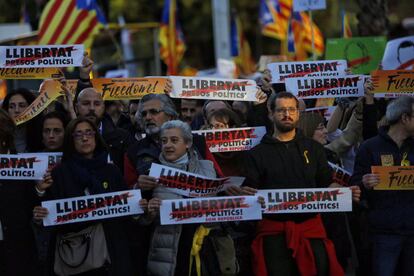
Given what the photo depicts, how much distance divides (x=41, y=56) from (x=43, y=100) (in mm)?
393

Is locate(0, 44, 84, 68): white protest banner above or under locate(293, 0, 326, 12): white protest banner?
under

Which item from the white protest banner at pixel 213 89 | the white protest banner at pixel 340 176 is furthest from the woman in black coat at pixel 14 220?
the white protest banner at pixel 340 176

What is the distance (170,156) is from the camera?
7527mm

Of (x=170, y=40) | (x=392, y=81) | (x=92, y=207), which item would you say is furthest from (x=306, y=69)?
(x=170, y=40)

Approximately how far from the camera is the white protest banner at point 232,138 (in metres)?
8.62

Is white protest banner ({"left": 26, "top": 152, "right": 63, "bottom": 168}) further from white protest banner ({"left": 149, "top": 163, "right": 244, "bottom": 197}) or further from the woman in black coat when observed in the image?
white protest banner ({"left": 149, "top": 163, "right": 244, "bottom": 197})

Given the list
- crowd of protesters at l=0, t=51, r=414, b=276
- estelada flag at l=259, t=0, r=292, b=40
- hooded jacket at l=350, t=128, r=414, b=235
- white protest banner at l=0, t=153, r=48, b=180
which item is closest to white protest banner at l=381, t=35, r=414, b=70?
crowd of protesters at l=0, t=51, r=414, b=276

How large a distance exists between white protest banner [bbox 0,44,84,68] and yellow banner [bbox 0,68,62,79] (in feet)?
0.20

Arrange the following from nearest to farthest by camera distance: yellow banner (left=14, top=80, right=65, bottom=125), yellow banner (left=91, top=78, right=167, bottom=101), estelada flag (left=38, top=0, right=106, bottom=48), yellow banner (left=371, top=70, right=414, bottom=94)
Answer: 1. yellow banner (left=14, top=80, right=65, bottom=125)
2. yellow banner (left=371, top=70, right=414, bottom=94)
3. yellow banner (left=91, top=78, right=167, bottom=101)
4. estelada flag (left=38, top=0, right=106, bottom=48)

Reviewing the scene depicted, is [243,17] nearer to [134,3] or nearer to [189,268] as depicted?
[134,3]

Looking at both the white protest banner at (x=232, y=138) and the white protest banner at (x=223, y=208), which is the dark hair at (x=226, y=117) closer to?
the white protest banner at (x=232, y=138)

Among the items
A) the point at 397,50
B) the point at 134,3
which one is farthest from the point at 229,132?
the point at 134,3

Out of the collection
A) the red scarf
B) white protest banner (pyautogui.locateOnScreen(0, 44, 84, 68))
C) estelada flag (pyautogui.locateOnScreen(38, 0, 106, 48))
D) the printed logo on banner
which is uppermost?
estelada flag (pyautogui.locateOnScreen(38, 0, 106, 48))

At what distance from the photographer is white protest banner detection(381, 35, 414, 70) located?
10.6m
